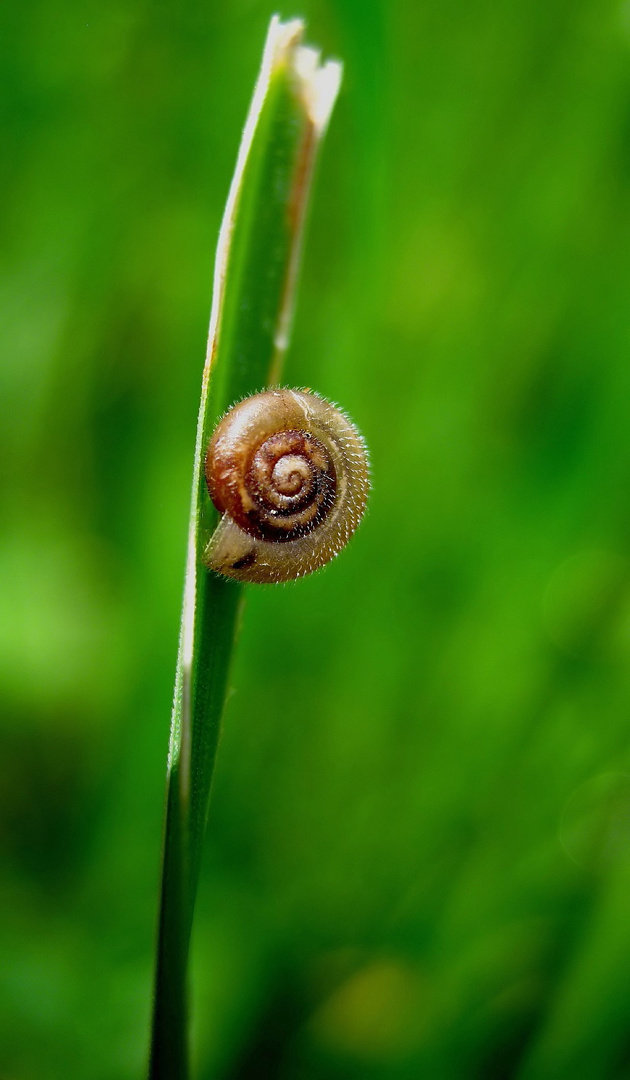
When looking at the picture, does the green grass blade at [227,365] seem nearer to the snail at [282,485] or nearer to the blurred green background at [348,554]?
the snail at [282,485]

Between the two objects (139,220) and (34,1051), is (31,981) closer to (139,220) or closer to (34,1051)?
(34,1051)

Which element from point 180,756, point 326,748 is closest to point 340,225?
point 326,748

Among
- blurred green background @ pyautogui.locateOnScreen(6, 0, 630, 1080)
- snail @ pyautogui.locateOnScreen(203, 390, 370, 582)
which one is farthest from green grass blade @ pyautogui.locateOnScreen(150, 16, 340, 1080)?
blurred green background @ pyautogui.locateOnScreen(6, 0, 630, 1080)

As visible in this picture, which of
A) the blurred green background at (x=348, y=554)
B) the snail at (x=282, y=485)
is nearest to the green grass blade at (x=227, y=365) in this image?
the snail at (x=282, y=485)

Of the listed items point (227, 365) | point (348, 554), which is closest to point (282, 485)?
point (227, 365)

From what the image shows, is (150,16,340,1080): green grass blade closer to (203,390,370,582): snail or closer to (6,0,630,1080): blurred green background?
(203,390,370,582): snail

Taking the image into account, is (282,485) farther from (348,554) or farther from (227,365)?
(348,554)
